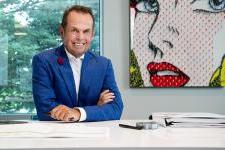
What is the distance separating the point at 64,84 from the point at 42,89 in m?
0.13

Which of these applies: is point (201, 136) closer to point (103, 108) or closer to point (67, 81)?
point (103, 108)

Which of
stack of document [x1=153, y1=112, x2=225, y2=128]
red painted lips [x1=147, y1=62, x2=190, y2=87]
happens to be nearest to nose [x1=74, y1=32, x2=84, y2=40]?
stack of document [x1=153, y1=112, x2=225, y2=128]

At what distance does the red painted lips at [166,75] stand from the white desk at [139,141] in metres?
2.06

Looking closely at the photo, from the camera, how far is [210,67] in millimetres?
3438

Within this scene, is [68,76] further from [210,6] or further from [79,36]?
[210,6]

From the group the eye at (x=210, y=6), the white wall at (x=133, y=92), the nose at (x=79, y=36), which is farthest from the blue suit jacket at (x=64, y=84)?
the eye at (x=210, y=6)

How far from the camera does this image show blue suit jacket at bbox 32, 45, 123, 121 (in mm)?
2100

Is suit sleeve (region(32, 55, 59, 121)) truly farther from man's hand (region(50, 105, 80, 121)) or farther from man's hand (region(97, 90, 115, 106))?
man's hand (region(97, 90, 115, 106))

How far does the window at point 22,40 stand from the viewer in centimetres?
356

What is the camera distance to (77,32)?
236 cm

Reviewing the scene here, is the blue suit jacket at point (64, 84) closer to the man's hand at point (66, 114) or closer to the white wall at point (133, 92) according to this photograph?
the man's hand at point (66, 114)

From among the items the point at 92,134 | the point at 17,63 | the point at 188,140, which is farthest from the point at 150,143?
the point at 17,63

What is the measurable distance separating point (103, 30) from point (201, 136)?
2.36 m

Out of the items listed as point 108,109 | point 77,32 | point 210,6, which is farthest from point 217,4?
point 108,109
